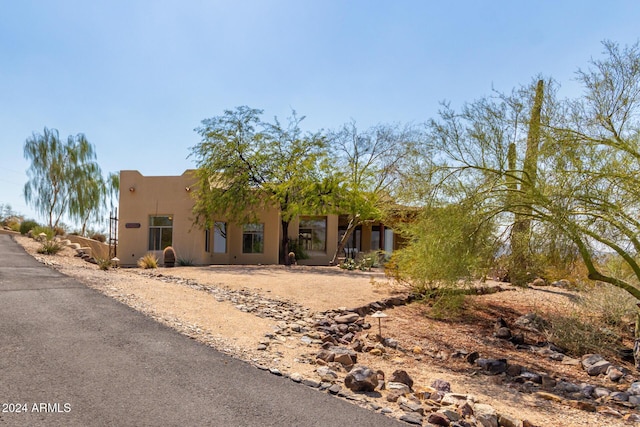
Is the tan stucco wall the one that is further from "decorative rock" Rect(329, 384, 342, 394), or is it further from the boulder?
"decorative rock" Rect(329, 384, 342, 394)

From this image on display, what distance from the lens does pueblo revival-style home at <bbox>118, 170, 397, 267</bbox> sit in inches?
871

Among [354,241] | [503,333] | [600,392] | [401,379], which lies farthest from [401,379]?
[354,241]

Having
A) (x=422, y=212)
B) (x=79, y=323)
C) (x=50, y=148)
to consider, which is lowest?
(x=79, y=323)

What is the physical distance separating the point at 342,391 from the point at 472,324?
7.57 m

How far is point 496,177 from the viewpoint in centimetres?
928

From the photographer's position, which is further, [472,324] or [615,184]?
[472,324]

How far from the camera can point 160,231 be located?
22516 millimetres

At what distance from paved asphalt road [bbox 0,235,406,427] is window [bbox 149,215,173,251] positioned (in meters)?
14.1

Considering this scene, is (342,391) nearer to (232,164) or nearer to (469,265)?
(469,265)

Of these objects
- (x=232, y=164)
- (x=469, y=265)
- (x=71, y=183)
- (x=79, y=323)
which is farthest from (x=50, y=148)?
(x=469, y=265)

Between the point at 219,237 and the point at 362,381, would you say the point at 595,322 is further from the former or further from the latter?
the point at 219,237

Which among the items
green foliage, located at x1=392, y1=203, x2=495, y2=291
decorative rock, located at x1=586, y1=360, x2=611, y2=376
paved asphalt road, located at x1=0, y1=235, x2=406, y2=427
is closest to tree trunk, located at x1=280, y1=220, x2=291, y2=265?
green foliage, located at x1=392, y1=203, x2=495, y2=291

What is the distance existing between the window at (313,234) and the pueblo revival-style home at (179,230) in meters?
2.33

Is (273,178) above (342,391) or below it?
above
